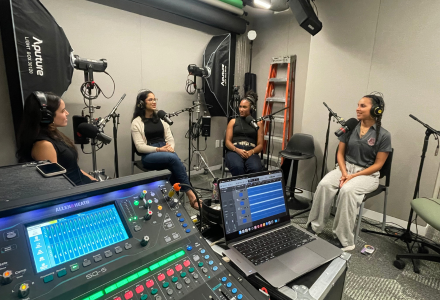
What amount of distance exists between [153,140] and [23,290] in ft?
8.13

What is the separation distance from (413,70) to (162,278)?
2886 mm

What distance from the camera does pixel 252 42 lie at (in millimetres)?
4168

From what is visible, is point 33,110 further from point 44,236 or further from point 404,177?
point 404,177

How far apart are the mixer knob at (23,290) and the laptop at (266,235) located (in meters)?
0.55

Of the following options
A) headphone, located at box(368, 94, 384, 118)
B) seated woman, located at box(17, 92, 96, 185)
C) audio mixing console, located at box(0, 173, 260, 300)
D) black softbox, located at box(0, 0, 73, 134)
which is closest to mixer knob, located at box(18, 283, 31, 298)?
audio mixing console, located at box(0, 173, 260, 300)

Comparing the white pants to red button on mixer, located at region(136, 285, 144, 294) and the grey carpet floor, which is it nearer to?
the grey carpet floor

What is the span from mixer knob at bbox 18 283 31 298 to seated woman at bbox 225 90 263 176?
2.43m

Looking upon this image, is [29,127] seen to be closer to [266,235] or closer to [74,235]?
[74,235]

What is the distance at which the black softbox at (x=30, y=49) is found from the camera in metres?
1.94

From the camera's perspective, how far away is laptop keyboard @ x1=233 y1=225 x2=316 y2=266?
2.82 ft

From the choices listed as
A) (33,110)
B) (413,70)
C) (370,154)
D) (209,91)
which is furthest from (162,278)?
(209,91)

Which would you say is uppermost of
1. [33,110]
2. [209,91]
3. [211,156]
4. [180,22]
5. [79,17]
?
[180,22]

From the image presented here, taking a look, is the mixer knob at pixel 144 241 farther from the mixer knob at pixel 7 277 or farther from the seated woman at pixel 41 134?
the seated woman at pixel 41 134

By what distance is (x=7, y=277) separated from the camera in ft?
1.45
